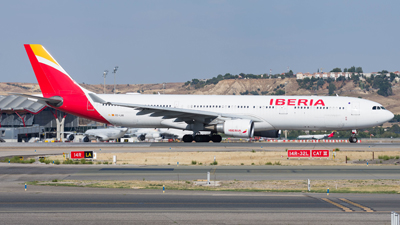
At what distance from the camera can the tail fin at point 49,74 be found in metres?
43.6

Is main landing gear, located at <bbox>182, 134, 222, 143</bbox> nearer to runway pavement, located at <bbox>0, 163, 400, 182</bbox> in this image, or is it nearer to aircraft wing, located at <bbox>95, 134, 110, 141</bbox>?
runway pavement, located at <bbox>0, 163, 400, 182</bbox>

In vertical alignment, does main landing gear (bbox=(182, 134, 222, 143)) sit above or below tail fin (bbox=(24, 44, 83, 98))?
below

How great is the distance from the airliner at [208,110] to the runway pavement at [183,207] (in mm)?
22271

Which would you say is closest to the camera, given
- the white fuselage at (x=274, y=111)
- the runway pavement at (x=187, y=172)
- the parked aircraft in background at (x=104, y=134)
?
the runway pavement at (x=187, y=172)

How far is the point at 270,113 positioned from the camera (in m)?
41.7

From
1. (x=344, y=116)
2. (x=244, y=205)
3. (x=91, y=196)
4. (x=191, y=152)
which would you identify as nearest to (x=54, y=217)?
(x=91, y=196)

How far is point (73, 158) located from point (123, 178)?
10.6 meters

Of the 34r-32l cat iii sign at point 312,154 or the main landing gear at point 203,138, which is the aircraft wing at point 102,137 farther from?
the 34r-32l cat iii sign at point 312,154

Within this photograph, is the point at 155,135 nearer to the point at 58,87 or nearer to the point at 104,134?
the point at 104,134

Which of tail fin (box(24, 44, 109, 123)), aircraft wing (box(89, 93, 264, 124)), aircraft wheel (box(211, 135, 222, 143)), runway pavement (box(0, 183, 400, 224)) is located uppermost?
tail fin (box(24, 44, 109, 123))

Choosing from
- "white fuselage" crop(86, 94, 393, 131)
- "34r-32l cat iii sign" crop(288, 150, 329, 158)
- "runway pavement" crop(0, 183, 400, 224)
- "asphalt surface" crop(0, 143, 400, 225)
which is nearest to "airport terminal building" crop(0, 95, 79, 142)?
"white fuselage" crop(86, 94, 393, 131)

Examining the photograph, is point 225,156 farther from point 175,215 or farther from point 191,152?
point 175,215

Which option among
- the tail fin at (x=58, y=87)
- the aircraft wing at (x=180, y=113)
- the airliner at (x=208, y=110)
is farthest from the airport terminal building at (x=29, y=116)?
the aircraft wing at (x=180, y=113)

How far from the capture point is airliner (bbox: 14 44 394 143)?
4103 centimetres
